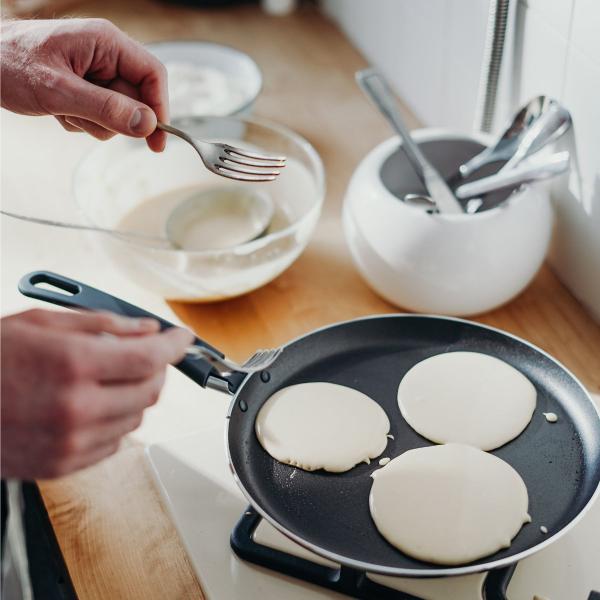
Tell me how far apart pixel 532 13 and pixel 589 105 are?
0.55ft

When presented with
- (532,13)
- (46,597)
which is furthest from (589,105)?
(46,597)

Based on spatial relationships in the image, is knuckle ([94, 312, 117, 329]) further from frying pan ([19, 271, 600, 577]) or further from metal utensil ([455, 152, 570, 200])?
metal utensil ([455, 152, 570, 200])

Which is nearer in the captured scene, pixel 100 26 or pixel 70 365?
pixel 70 365

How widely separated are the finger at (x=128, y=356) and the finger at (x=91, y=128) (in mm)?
395

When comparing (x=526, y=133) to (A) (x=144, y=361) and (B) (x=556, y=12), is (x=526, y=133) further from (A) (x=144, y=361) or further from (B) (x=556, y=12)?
(A) (x=144, y=361)

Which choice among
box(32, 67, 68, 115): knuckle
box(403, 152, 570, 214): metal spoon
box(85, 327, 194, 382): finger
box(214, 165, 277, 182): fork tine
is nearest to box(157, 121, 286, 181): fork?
box(214, 165, 277, 182): fork tine

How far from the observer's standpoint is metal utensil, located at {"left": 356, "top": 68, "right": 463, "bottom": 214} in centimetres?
98

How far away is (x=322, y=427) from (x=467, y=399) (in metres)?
0.15

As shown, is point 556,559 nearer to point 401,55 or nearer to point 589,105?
point 589,105

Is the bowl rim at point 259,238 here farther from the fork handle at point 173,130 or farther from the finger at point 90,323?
the finger at point 90,323

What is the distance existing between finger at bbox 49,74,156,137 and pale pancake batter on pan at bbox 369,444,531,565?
42cm

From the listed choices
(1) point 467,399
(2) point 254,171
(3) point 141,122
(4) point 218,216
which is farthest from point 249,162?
(1) point 467,399

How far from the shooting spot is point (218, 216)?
1070mm

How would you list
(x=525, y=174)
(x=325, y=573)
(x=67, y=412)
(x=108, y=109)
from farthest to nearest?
1. (x=525, y=174)
2. (x=108, y=109)
3. (x=325, y=573)
4. (x=67, y=412)
